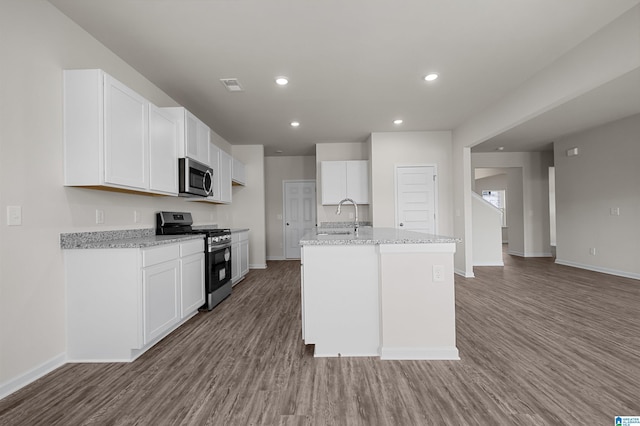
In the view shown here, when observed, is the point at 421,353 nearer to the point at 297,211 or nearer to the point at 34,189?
the point at 34,189

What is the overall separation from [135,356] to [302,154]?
231 inches

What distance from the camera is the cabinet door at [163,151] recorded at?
116 inches

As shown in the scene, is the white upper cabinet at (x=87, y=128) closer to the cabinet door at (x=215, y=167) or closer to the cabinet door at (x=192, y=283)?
the cabinet door at (x=192, y=283)

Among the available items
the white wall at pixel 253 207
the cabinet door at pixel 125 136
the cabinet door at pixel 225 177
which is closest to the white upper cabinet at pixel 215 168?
the cabinet door at pixel 225 177

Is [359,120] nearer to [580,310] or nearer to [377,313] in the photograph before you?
[377,313]

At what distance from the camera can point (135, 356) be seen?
2387mm

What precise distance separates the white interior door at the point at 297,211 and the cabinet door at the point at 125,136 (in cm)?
493

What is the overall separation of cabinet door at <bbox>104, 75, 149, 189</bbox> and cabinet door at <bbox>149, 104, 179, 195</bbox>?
103mm

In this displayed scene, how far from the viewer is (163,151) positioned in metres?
3.16

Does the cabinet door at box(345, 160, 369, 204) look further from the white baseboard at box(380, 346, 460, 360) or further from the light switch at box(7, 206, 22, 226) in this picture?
the light switch at box(7, 206, 22, 226)

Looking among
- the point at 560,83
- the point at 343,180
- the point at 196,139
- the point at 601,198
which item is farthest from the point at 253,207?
the point at 601,198

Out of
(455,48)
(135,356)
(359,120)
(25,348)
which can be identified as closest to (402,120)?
(359,120)

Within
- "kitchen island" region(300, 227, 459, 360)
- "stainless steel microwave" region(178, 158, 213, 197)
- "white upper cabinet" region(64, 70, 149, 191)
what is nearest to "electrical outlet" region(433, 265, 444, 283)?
"kitchen island" region(300, 227, 459, 360)

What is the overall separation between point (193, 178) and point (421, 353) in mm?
3098
